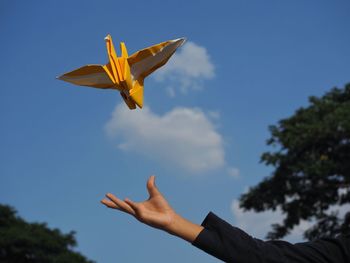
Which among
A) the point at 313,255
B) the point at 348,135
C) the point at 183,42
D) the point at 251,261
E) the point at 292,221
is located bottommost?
the point at 251,261

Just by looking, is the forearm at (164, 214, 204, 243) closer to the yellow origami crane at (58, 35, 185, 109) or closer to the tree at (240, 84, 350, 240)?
the yellow origami crane at (58, 35, 185, 109)

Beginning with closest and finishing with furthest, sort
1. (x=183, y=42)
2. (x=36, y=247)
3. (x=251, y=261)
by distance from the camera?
(x=251, y=261) < (x=183, y=42) < (x=36, y=247)

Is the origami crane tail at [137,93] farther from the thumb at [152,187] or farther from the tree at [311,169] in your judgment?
the tree at [311,169]

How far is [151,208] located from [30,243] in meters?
26.3

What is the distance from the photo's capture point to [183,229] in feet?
5.96

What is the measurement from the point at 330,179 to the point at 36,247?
55.7 feet

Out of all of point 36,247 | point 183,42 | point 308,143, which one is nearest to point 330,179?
point 308,143

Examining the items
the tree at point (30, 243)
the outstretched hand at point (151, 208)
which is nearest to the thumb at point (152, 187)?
the outstretched hand at point (151, 208)

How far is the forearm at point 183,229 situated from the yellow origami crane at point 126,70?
79 centimetres

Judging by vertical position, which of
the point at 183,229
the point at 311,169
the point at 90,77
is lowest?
the point at 183,229

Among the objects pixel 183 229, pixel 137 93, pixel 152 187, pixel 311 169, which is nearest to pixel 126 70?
pixel 137 93

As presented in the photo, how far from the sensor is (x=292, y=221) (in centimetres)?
1611

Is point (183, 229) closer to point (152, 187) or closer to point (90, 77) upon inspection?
point (152, 187)

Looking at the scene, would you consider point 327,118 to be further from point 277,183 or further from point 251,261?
point 251,261
